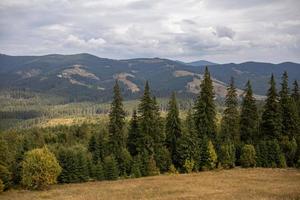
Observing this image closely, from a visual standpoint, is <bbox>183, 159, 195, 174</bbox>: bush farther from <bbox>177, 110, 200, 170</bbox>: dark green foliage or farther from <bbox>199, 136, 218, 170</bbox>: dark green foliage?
<bbox>199, 136, 218, 170</bbox>: dark green foliage

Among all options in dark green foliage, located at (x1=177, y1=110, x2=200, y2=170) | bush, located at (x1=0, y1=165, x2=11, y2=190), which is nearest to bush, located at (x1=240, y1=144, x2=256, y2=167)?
dark green foliage, located at (x1=177, y1=110, x2=200, y2=170)

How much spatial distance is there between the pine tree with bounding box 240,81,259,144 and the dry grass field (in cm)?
1316

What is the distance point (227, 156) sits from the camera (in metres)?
56.7

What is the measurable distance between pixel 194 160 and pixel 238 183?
15870 mm

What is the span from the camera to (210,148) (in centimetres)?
5694

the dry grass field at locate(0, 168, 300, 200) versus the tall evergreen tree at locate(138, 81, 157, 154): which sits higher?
the tall evergreen tree at locate(138, 81, 157, 154)

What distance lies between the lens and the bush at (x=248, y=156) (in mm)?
56344

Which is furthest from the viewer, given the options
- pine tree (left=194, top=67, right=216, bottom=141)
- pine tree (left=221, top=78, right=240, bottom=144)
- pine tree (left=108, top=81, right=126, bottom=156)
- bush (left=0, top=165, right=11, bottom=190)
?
pine tree (left=108, top=81, right=126, bottom=156)

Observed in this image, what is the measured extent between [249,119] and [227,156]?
396 inches

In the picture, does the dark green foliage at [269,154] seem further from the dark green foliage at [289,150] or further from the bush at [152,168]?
the bush at [152,168]

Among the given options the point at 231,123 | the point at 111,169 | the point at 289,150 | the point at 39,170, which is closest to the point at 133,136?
the point at 111,169

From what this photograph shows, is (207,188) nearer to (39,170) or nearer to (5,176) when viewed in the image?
(39,170)

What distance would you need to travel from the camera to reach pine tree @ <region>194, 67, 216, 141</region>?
61312 mm

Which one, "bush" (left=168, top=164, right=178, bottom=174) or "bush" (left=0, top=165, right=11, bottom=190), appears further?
"bush" (left=168, top=164, right=178, bottom=174)
